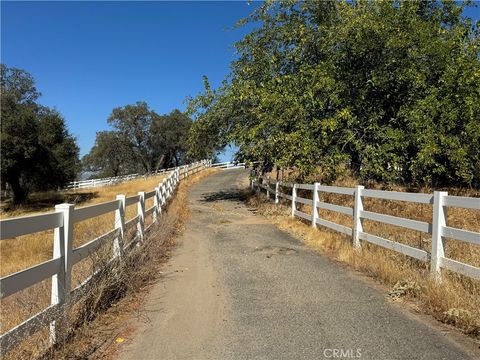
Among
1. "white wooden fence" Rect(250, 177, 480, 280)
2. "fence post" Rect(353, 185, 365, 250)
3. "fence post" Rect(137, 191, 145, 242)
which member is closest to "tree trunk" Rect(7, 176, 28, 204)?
"fence post" Rect(137, 191, 145, 242)

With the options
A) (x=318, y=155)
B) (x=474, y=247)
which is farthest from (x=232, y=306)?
(x=318, y=155)

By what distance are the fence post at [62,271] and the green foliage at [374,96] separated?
11.8 metres

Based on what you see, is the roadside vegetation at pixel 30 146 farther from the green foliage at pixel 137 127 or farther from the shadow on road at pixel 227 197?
the green foliage at pixel 137 127

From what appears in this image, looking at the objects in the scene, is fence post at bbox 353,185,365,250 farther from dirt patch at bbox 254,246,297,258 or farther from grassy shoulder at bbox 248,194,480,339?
dirt patch at bbox 254,246,297,258

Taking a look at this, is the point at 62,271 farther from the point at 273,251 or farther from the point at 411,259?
the point at 273,251

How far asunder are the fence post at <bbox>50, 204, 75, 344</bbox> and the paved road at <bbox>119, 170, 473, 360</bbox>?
68 centimetres

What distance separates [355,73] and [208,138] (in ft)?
26.0

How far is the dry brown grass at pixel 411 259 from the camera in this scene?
5.55m

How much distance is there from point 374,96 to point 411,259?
1108 cm

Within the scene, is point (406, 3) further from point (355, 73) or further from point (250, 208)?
point (250, 208)

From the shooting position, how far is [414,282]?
6617mm

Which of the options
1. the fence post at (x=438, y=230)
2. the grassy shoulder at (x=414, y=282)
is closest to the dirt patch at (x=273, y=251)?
the grassy shoulder at (x=414, y=282)

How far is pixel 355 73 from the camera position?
692 inches

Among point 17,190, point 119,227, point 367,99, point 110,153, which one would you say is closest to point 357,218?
point 119,227
